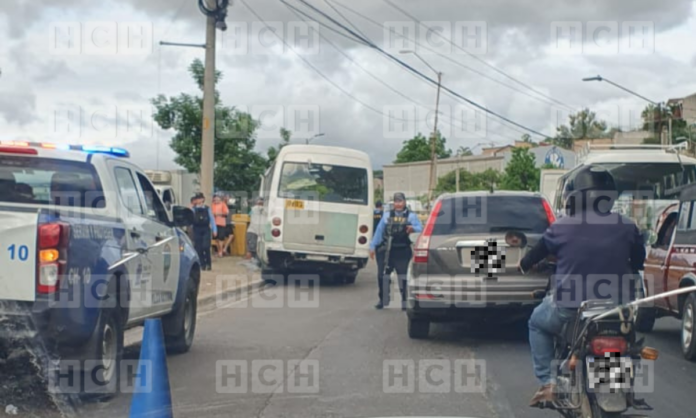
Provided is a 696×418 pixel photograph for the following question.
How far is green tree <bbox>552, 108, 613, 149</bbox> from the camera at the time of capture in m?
79.9

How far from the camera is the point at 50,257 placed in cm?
615

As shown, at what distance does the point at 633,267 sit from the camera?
18.8ft

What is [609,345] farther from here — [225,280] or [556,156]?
[556,156]

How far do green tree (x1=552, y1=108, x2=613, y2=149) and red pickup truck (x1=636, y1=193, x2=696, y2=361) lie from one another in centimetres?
6960

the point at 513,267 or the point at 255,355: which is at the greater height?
the point at 513,267

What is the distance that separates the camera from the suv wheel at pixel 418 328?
33.6ft

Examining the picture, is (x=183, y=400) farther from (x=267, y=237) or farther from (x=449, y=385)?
(x=267, y=237)

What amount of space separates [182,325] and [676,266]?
5.51 metres

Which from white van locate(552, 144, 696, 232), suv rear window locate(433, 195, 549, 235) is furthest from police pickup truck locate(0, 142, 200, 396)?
white van locate(552, 144, 696, 232)

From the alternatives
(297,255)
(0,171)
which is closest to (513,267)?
(0,171)

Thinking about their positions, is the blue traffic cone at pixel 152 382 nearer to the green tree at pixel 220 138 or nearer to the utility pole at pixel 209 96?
the utility pole at pixel 209 96

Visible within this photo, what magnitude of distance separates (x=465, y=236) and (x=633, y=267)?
3950mm

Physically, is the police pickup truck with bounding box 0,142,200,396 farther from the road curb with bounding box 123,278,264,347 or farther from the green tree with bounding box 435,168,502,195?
the green tree with bounding box 435,168,502,195

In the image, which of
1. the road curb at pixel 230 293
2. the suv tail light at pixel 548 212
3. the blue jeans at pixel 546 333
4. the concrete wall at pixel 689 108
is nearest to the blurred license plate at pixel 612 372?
the blue jeans at pixel 546 333
